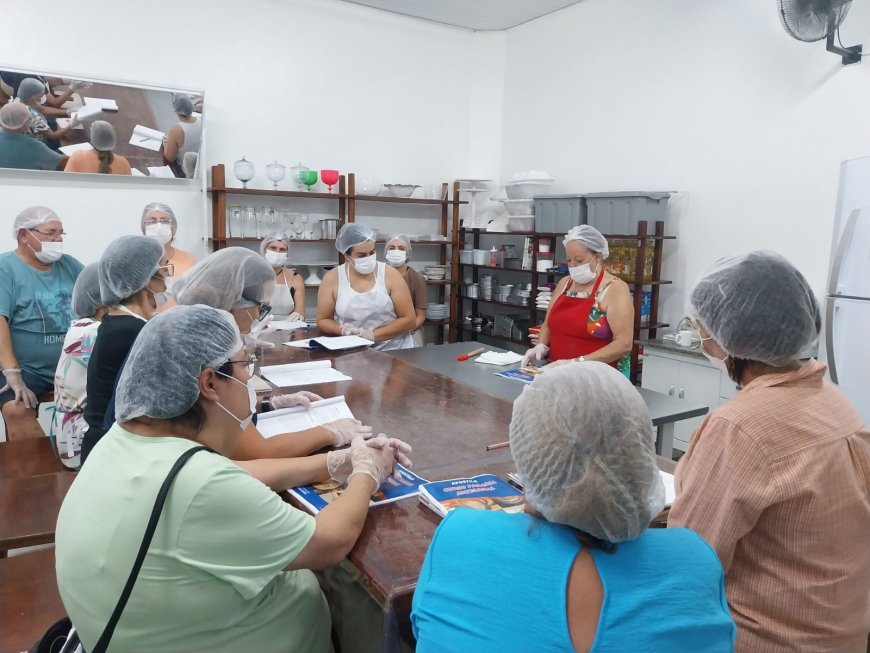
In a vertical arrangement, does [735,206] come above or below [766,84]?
below

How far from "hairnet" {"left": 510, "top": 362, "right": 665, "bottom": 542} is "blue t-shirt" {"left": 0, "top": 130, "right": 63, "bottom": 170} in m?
4.58

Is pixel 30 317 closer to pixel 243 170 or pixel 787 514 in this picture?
pixel 243 170

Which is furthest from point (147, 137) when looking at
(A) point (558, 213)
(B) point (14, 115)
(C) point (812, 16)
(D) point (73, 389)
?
(C) point (812, 16)

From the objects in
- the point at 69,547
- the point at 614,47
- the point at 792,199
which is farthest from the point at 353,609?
the point at 614,47

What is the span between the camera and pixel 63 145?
4.30 meters

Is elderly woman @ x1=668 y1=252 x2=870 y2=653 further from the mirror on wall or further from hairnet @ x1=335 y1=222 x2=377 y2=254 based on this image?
the mirror on wall

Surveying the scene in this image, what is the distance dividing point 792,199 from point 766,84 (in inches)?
30.6

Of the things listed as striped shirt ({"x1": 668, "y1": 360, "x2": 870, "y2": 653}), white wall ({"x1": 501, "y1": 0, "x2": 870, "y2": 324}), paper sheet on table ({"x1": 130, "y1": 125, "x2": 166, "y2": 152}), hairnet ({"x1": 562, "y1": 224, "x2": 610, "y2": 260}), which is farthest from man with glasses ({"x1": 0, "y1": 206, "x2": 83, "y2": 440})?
white wall ({"x1": 501, "y1": 0, "x2": 870, "y2": 324})

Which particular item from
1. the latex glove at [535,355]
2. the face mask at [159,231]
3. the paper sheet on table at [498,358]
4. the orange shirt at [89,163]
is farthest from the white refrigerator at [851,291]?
the orange shirt at [89,163]

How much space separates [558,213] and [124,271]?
354cm

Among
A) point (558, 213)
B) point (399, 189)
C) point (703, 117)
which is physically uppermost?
point (703, 117)

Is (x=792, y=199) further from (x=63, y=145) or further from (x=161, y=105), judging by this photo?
(x=63, y=145)

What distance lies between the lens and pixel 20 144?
4156 mm

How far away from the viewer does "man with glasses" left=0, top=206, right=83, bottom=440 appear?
129 inches
